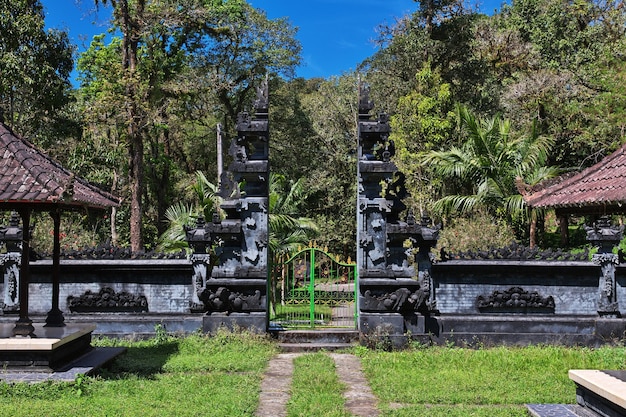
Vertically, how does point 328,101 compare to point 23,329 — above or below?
above

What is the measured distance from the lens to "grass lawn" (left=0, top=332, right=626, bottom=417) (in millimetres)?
6484

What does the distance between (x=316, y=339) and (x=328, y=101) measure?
18.4m

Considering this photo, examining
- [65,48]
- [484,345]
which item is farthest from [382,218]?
[65,48]

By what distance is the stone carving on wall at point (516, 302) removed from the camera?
33.9ft

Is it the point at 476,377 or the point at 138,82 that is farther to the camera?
the point at 138,82

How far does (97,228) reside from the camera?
21891 millimetres

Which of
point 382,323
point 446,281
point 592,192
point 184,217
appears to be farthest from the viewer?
point 184,217

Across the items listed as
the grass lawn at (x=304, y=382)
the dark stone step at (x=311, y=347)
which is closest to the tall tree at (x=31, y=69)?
the grass lawn at (x=304, y=382)

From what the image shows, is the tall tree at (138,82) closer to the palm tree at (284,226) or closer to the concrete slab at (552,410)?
the palm tree at (284,226)

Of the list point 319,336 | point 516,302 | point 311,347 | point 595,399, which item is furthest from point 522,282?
point 595,399

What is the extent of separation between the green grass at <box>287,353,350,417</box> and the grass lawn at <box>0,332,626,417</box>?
0.01m

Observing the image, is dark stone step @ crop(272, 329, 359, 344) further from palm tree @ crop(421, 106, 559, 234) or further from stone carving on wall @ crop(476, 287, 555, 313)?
palm tree @ crop(421, 106, 559, 234)

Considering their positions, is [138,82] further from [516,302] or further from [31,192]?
[516,302]

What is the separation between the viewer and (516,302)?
408 inches
